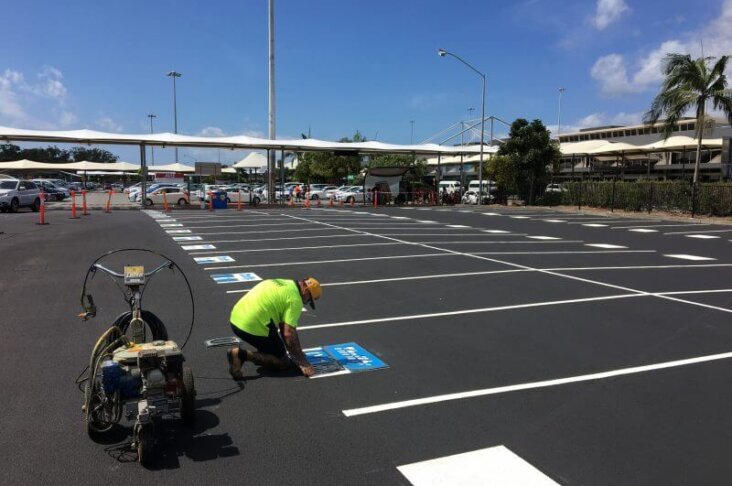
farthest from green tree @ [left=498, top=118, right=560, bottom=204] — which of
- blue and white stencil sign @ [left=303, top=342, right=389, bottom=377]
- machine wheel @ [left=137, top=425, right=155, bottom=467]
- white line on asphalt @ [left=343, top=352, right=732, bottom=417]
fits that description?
machine wheel @ [left=137, top=425, right=155, bottom=467]

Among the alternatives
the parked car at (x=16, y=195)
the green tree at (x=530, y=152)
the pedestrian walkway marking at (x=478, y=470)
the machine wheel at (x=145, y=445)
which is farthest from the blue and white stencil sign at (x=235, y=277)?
the green tree at (x=530, y=152)

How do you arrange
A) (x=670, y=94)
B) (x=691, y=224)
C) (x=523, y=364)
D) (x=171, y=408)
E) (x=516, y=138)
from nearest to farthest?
(x=171, y=408)
(x=523, y=364)
(x=691, y=224)
(x=670, y=94)
(x=516, y=138)

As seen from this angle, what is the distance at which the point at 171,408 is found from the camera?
3852mm

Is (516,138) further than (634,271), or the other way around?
(516,138)

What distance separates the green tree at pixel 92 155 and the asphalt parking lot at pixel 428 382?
147 m

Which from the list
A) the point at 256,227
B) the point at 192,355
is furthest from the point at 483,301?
the point at 256,227

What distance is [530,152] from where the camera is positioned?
38.0 meters

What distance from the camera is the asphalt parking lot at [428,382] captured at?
3762 millimetres

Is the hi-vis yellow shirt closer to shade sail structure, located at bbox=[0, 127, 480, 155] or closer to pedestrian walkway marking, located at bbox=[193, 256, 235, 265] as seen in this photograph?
pedestrian walkway marking, located at bbox=[193, 256, 235, 265]

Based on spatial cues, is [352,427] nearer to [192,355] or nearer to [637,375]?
[192,355]

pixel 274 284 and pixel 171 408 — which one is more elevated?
pixel 274 284

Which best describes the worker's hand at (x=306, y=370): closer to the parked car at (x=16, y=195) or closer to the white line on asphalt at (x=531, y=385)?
the white line on asphalt at (x=531, y=385)

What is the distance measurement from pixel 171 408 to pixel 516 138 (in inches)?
1488

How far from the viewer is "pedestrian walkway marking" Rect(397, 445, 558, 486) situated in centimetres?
357
